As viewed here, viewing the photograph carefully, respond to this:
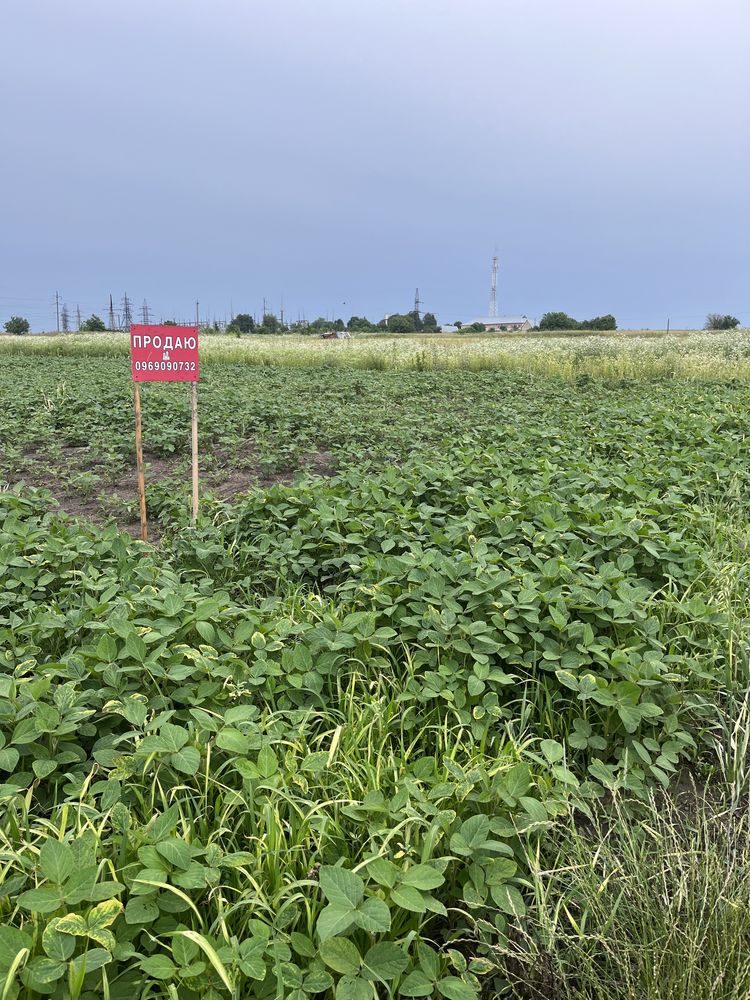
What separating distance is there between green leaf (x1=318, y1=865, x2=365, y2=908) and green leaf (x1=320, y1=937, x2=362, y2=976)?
0.23 feet

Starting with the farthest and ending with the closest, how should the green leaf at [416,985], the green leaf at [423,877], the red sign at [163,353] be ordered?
the red sign at [163,353] < the green leaf at [423,877] < the green leaf at [416,985]

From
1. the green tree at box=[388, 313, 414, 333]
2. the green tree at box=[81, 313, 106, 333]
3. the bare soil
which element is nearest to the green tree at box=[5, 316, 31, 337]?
the green tree at box=[81, 313, 106, 333]

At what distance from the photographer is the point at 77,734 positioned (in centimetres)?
205

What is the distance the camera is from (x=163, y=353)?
4.18 metres

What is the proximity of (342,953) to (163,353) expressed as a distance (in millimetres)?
3674

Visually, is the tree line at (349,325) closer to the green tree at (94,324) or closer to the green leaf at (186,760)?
the green tree at (94,324)

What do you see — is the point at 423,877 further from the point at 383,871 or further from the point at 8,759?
the point at 8,759

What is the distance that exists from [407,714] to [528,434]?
14.4 ft

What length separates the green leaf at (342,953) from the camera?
4.20 ft

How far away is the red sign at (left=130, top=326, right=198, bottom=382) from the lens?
4.09 meters

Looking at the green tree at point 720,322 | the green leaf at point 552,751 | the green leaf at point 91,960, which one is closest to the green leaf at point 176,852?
the green leaf at point 91,960

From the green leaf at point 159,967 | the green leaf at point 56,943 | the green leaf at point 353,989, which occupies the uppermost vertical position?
the green leaf at point 56,943

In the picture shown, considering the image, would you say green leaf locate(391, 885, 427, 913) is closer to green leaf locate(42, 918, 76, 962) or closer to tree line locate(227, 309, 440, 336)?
green leaf locate(42, 918, 76, 962)

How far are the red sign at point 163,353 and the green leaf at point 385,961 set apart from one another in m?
3.48
